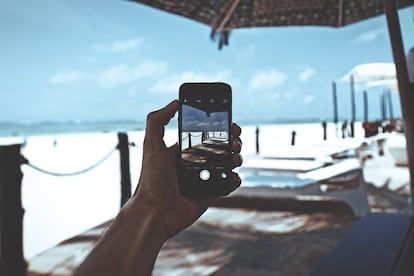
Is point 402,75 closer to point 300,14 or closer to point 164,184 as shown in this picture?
point 300,14

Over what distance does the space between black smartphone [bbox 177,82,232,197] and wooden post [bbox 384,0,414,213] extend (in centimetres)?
162

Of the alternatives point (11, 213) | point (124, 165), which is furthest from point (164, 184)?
point (124, 165)

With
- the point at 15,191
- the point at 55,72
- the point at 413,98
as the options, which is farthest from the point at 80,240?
the point at 55,72

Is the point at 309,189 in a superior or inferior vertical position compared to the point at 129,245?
inferior

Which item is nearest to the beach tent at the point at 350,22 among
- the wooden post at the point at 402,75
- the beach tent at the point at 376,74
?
the wooden post at the point at 402,75

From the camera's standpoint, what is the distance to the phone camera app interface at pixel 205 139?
0.50 m

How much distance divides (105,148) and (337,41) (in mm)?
5024

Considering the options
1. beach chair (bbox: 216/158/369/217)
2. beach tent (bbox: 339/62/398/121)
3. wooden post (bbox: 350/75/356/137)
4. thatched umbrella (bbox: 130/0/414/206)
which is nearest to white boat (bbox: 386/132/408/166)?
beach chair (bbox: 216/158/369/217)

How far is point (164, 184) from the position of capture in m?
0.48

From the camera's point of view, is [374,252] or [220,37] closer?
[374,252]

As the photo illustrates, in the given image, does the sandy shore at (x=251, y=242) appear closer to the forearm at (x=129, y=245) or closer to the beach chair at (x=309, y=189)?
the beach chair at (x=309, y=189)

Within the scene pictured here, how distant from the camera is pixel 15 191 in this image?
58.2 inches

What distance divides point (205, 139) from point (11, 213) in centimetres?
130

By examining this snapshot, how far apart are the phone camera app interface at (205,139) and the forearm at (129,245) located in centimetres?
9
